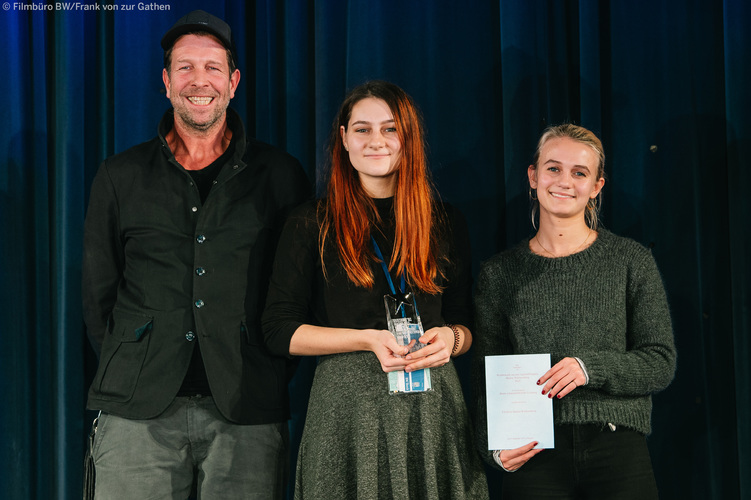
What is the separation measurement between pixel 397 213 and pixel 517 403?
2.20 feet

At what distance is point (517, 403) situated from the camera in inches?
81.7

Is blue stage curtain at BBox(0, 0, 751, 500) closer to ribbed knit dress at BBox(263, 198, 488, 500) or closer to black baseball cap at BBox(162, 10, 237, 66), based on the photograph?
black baseball cap at BBox(162, 10, 237, 66)

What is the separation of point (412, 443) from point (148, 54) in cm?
186

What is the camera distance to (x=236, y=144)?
7.98ft

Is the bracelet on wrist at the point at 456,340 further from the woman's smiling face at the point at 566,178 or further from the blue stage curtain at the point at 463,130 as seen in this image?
the blue stage curtain at the point at 463,130

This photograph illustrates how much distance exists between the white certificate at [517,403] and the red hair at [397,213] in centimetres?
32

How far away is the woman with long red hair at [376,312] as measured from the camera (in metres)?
2.02

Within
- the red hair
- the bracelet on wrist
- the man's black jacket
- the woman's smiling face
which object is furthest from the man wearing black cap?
the woman's smiling face

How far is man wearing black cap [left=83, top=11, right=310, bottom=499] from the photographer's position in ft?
7.32

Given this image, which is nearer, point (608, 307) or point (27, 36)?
point (608, 307)

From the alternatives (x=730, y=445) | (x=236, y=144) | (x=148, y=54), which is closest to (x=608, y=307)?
(x=730, y=445)

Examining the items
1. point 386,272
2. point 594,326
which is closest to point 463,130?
point 386,272

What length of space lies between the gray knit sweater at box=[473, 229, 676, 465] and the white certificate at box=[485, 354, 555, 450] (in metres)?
0.10

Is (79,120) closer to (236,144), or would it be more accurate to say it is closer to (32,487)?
(236,144)
